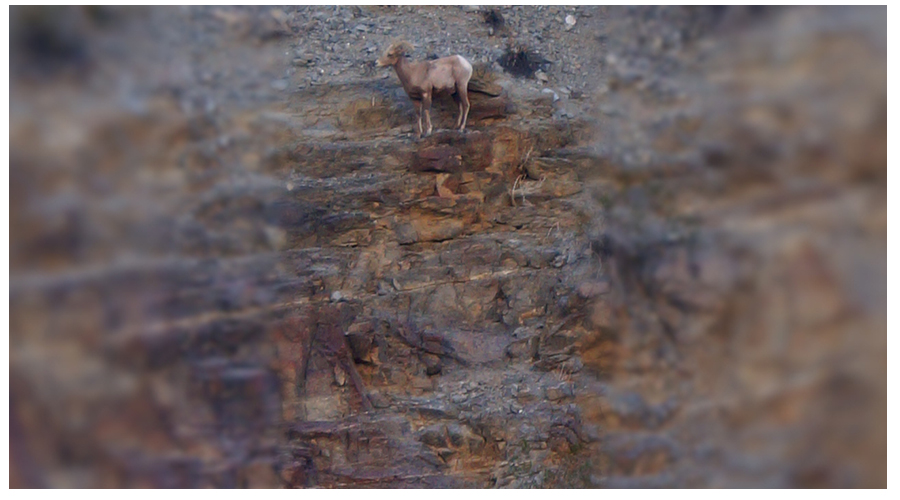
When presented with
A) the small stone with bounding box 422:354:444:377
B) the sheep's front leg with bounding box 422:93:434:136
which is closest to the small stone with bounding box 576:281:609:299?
the small stone with bounding box 422:354:444:377

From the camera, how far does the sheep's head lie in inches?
121

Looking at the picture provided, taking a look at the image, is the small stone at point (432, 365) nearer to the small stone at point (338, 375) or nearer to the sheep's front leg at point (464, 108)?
the small stone at point (338, 375)

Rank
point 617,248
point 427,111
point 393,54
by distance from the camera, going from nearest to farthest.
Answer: point 617,248, point 393,54, point 427,111

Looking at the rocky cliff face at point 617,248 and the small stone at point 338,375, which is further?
the small stone at point 338,375

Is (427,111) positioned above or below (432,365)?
above

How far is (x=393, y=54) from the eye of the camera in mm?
3090

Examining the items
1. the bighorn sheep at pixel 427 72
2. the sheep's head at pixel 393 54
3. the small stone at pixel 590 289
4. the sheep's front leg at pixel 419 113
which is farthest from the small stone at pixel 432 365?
the sheep's head at pixel 393 54

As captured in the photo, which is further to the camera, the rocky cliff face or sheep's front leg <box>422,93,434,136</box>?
sheep's front leg <box>422,93,434,136</box>

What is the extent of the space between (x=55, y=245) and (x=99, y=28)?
0.14m

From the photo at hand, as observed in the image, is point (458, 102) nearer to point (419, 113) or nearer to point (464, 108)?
point (464, 108)

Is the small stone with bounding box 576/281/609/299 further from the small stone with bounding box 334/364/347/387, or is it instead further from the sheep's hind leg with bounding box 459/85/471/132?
the small stone with bounding box 334/364/347/387

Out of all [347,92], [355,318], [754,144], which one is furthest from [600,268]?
[754,144]

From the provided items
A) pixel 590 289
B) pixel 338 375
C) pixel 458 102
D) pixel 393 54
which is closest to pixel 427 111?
pixel 458 102

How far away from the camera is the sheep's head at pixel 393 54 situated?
10.1 feet
